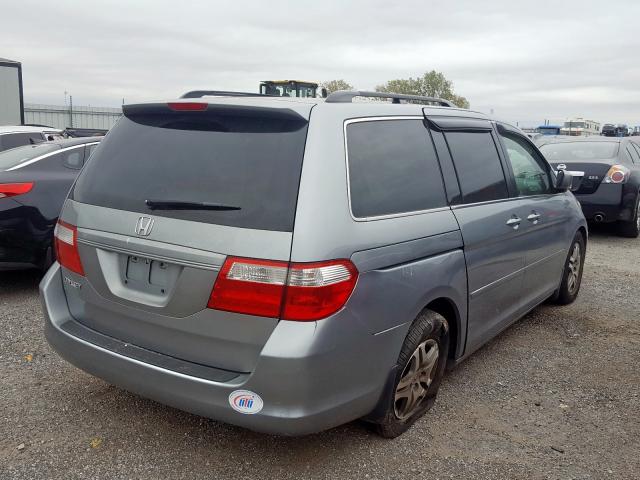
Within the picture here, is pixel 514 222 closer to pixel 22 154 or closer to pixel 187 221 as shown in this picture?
pixel 187 221

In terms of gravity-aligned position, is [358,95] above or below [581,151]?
above

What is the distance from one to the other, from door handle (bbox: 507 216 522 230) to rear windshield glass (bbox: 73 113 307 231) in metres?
1.89

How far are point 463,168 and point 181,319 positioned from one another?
1961 mm

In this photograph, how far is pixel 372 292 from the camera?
2.68 metres

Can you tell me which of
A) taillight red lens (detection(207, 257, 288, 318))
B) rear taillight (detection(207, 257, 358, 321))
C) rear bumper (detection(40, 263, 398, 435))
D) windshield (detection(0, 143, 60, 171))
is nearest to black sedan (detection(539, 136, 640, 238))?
windshield (detection(0, 143, 60, 171))

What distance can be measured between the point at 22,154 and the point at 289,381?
4.77 metres

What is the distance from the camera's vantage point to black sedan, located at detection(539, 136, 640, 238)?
9242 millimetres

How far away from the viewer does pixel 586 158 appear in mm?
9836

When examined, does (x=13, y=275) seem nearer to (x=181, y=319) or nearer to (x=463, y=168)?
(x=181, y=319)

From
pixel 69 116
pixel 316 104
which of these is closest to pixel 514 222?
pixel 316 104

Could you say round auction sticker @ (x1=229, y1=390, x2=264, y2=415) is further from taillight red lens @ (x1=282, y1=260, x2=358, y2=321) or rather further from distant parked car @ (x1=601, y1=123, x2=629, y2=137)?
distant parked car @ (x1=601, y1=123, x2=629, y2=137)

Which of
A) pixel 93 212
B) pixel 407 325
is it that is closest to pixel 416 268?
pixel 407 325

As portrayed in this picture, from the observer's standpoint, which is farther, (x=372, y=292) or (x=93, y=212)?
(x=93, y=212)

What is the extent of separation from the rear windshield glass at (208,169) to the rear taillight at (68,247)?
175 mm
